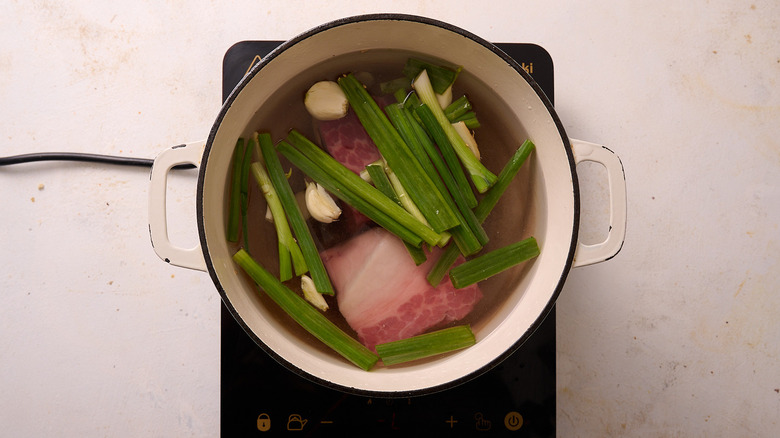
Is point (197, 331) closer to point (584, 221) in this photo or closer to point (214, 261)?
point (214, 261)

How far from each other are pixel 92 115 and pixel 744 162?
1.22 meters

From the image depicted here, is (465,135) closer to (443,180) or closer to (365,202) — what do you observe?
(443,180)

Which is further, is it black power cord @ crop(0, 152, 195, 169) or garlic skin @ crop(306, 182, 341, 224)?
black power cord @ crop(0, 152, 195, 169)

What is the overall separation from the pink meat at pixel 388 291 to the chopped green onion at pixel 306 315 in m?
0.04

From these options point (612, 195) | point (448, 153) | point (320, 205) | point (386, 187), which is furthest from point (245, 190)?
point (612, 195)

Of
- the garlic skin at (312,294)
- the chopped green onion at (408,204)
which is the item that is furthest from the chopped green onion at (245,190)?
the chopped green onion at (408,204)

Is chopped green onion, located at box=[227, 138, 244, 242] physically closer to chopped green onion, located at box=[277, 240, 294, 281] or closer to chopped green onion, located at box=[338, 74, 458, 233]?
chopped green onion, located at box=[277, 240, 294, 281]

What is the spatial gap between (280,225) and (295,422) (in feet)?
1.05

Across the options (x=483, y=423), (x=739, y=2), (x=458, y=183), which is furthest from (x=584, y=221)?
(x=739, y=2)

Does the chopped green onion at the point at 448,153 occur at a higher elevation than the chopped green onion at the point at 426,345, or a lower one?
higher

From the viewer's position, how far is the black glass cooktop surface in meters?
0.88

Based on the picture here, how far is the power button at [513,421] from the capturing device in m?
0.89

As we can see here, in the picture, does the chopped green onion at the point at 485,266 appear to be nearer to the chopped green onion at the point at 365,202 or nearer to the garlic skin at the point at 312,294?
the chopped green onion at the point at 365,202

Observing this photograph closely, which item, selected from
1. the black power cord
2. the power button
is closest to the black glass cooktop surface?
the power button
